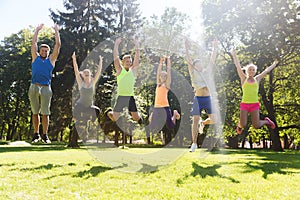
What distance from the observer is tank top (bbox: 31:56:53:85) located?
6578mm

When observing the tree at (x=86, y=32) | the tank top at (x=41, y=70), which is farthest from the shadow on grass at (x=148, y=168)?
the tree at (x=86, y=32)

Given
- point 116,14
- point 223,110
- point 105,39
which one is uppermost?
point 116,14

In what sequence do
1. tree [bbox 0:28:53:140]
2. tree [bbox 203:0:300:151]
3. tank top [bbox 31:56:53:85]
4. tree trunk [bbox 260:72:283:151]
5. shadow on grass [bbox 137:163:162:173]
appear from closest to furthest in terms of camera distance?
tank top [bbox 31:56:53:85] < shadow on grass [bbox 137:163:162:173] < tree [bbox 203:0:300:151] < tree trunk [bbox 260:72:283:151] < tree [bbox 0:28:53:140]

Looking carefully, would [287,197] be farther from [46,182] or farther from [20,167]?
[20,167]

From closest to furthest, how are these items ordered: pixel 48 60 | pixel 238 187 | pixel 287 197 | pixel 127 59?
pixel 287 197 → pixel 238 187 → pixel 48 60 → pixel 127 59

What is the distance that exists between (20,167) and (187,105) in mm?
25130

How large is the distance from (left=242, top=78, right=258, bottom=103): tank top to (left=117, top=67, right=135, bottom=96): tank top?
8.58 feet

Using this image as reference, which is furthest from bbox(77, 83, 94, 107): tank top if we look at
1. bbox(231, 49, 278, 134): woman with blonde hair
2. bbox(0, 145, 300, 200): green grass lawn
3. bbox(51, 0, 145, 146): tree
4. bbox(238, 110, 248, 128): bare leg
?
bbox(51, 0, 145, 146): tree

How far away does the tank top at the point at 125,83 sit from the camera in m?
7.58

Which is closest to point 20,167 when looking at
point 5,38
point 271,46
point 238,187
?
point 238,187

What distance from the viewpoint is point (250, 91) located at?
7648mm

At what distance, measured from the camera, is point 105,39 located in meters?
23.1

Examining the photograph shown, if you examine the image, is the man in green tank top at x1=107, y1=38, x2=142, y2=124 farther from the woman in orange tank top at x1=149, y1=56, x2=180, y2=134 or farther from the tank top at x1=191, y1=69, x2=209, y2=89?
the tank top at x1=191, y1=69, x2=209, y2=89

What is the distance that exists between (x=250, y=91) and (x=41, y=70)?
464cm
